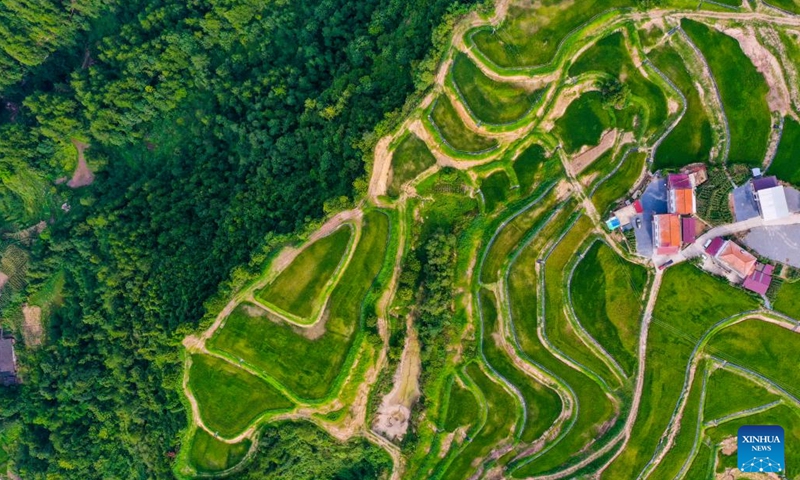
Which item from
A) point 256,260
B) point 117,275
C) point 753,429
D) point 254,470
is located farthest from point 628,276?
point 117,275

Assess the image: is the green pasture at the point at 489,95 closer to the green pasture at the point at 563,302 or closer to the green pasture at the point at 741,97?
the green pasture at the point at 563,302

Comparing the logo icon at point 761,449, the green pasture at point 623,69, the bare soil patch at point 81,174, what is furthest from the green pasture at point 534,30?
the bare soil patch at point 81,174

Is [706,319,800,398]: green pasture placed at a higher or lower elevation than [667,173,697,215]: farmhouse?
lower

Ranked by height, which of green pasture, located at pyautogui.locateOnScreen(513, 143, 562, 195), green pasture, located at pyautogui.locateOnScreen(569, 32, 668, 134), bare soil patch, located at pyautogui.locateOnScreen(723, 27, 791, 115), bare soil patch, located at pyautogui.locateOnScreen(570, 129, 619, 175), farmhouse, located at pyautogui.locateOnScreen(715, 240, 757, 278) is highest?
bare soil patch, located at pyautogui.locateOnScreen(723, 27, 791, 115)

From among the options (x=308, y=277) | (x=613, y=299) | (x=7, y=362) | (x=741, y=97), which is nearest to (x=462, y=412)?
(x=613, y=299)

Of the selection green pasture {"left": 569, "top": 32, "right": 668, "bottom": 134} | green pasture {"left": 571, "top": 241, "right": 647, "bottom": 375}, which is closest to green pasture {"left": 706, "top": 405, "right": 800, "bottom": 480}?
green pasture {"left": 571, "top": 241, "right": 647, "bottom": 375}

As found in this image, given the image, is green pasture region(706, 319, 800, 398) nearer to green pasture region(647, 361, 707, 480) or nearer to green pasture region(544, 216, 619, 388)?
green pasture region(647, 361, 707, 480)
